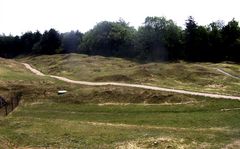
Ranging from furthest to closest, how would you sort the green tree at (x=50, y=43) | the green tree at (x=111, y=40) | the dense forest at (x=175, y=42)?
the green tree at (x=50, y=43) < the green tree at (x=111, y=40) < the dense forest at (x=175, y=42)

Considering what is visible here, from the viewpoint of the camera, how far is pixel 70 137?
44500 mm

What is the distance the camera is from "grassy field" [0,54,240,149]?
41.8 m

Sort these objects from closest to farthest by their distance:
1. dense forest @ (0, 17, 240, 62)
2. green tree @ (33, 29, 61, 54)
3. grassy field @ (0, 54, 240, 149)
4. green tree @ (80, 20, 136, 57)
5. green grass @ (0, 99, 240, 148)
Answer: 1. green grass @ (0, 99, 240, 148)
2. grassy field @ (0, 54, 240, 149)
3. dense forest @ (0, 17, 240, 62)
4. green tree @ (80, 20, 136, 57)
5. green tree @ (33, 29, 61, 54)

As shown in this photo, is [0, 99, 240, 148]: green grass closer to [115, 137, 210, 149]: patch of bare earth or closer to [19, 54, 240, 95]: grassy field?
[115, 137, 210, 149]: patch of bare earth

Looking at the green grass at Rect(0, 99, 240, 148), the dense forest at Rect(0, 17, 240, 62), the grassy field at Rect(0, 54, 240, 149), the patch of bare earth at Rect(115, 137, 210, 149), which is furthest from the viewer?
the dense forest at Rect(0, 17, 240, 62)

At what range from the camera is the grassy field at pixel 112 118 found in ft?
137

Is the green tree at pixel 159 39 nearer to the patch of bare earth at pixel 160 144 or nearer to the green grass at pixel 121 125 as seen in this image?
the green grass at pixel 121 125

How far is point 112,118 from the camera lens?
56.8 metres

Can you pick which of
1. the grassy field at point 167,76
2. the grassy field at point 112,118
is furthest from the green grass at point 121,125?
the grassy field at point 167,76

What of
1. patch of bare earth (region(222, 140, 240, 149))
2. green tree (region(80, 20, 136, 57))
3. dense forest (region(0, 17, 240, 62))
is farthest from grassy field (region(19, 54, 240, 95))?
green tree (region(80, 20, 136, 57))

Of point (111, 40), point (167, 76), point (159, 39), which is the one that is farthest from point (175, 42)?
point (167, 76)

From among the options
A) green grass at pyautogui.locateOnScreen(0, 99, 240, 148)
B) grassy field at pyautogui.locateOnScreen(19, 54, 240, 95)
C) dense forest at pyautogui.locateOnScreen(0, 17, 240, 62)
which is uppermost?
dense forest at pyautogui.locateOnScreen(0, 17, 240, 62)

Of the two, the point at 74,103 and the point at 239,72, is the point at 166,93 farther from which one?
the point at 239,72

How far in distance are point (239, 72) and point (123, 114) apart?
152 ft
